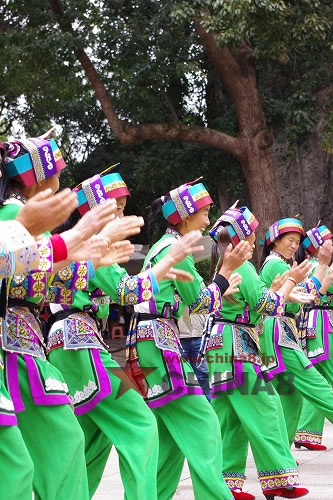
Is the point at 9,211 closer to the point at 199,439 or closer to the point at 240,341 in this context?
the point at 199,439

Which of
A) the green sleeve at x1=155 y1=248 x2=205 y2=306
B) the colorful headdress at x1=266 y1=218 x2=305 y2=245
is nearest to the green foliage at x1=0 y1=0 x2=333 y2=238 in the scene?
the colorful headdress at x1=266 y1=218 x2=305 y2=245

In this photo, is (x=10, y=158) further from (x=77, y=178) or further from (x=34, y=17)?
(x=77, y=178)

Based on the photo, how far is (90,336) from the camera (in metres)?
5.25

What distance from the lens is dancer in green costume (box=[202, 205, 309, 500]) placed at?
657cm

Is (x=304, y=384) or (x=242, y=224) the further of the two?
(x=304, y=384)

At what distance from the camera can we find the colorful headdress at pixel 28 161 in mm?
4438

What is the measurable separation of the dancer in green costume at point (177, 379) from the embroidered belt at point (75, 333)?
48 centimetres

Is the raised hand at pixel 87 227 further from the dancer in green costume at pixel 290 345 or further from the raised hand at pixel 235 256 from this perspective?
the dancer in green costume at pixel 290 345

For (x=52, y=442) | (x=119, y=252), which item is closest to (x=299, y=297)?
(x=119, y=252)

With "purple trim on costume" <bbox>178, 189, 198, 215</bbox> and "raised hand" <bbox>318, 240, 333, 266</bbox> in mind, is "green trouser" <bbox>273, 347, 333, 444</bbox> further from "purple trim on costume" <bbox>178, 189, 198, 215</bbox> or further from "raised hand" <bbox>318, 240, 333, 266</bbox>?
"purple trim on costume" <bbox>178, 189, 198, 215</bbox>

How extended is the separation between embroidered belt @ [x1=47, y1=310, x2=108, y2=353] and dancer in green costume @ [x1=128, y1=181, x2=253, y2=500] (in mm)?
483

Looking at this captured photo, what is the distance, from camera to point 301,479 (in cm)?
744

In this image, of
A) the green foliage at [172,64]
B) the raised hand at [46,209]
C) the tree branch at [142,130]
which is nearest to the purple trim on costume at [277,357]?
the raised hand at [46,209]

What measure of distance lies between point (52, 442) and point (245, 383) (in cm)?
271
